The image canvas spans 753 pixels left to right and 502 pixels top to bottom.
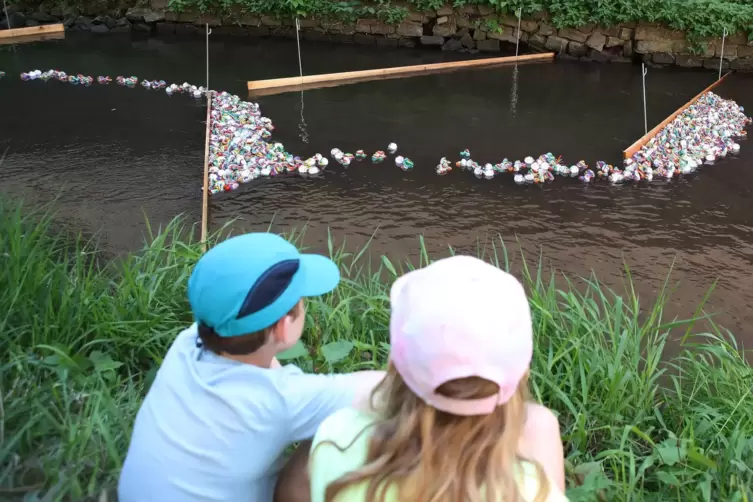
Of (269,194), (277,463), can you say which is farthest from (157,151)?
(277,463)

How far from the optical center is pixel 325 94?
279 inches

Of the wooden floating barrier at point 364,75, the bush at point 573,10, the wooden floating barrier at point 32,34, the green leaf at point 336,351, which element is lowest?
the green leaf at point 336,351

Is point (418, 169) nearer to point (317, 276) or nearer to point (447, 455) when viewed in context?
point (317, 276)

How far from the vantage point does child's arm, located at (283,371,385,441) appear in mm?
1388

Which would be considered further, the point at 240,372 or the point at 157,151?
the point at 157,151

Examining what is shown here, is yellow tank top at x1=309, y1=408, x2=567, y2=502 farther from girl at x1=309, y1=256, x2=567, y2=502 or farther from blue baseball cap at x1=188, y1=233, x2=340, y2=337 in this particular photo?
blue baseball cap at x1=188, y1=233, x2=340, y2=337

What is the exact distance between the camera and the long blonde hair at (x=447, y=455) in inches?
39.9

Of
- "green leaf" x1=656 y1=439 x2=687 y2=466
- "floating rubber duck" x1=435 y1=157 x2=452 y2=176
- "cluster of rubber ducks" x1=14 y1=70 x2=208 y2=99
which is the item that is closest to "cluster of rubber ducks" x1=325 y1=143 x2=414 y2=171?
"floating rubber duck" x1=435 y1=157 x2=452 y2=176

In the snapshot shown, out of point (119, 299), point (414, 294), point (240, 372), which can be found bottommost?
point (119, 299)

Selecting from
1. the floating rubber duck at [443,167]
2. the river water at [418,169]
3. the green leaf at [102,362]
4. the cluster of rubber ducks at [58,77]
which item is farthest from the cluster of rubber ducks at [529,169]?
the cluster of rubber ducks at [58,77]

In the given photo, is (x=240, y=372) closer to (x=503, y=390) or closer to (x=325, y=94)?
(x=503, y=390)

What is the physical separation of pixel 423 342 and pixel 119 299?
179 centimetres

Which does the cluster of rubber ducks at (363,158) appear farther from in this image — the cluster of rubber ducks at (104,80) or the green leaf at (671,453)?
the green leaf at (671,453)

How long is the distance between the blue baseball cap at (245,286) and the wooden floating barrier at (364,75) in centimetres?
591
